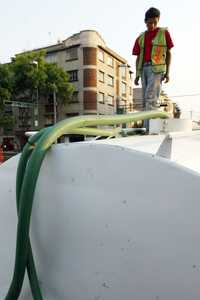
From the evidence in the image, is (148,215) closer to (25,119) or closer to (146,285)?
(146,285)

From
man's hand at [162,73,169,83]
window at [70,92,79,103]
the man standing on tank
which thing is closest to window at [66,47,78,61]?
window at [70,92,79,103]

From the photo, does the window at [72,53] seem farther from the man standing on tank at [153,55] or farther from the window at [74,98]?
the man standing on tank at [153,55]

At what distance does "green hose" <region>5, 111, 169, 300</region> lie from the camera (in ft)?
4.55

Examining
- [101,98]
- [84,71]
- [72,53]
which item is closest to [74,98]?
[84,71]

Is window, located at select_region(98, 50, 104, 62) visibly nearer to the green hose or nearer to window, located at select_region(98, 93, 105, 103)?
window, located at select_region(98, 93, 105, 103)

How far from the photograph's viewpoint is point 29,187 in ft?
4.53

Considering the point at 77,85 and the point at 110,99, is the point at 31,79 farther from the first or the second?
the point at 110,99

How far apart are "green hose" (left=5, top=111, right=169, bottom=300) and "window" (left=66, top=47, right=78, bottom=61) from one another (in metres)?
42.9

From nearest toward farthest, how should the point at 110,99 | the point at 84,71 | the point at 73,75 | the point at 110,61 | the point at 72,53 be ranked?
1. the point at 84,71
2. the point at 72,53
3. the point at 73,75
4. the point at 110,99
5. the point at 110,61

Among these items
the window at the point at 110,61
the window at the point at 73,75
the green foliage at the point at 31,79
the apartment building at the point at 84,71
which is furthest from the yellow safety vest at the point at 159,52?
the window at the point at 110,61

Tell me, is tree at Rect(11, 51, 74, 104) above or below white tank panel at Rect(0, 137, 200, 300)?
above

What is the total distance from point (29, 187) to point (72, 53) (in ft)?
143

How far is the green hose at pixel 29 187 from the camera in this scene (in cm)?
139

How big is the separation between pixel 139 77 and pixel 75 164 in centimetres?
284
